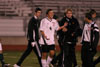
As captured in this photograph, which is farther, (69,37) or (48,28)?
(48,28)

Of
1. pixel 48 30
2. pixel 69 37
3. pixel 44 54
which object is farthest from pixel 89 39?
pixel 44 54

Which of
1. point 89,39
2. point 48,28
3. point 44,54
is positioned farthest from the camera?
point 44,54

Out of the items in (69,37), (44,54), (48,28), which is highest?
(48,28)

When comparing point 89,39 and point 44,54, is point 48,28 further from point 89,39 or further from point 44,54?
point 89,39

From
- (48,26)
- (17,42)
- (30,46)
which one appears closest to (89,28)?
(48,26)

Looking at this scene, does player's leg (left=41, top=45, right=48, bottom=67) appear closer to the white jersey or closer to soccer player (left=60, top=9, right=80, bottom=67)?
the white jersey

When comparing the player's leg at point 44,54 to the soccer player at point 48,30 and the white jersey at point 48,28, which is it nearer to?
the soccer player at point 48,30

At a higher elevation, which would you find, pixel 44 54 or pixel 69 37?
pixel 69 37

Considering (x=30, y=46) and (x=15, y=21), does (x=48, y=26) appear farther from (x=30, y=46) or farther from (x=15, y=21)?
A: (x=15, y=21)

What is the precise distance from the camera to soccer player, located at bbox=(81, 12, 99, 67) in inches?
457

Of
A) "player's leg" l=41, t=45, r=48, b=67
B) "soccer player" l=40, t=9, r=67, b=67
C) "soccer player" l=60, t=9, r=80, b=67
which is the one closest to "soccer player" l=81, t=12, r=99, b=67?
"soccer player" l=60, t=9, r=80, b=67

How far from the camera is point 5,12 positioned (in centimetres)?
2462

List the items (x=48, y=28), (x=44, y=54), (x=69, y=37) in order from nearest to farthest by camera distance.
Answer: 1. (x=69, y=37)
2. (x=48, y=28)
3. (x=44, y=54)

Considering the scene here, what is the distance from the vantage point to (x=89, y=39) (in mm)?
11812
